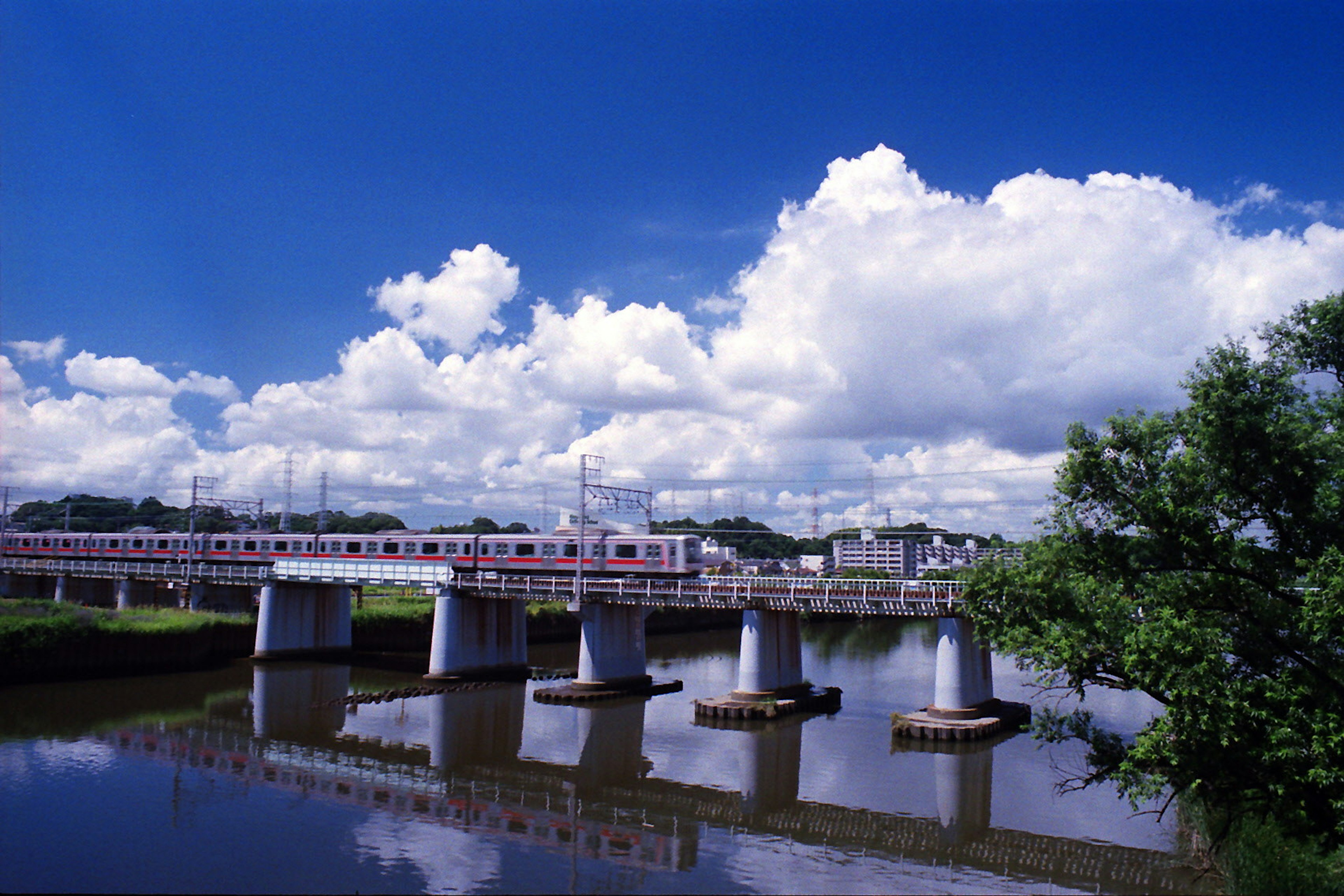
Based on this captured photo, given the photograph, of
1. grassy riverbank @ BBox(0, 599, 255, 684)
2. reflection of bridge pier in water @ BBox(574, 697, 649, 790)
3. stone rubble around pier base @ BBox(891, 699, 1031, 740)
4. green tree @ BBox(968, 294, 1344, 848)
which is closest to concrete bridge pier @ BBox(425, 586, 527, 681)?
reflection of bridge pier in water @ BBox(574, 697, 649, 790)

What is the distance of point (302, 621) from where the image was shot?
195 feet

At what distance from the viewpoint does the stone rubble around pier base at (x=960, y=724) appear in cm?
3512

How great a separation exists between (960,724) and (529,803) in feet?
59.2

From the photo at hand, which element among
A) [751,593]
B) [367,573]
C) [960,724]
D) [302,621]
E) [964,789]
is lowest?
[964,789]

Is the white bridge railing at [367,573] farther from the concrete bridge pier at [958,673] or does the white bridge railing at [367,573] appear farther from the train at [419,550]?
the concrete bridge pier at [958,673]

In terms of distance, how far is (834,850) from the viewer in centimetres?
2269

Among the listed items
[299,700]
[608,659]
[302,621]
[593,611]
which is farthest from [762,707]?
[302,621]

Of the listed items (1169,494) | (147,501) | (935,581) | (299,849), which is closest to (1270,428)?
(1169,494)

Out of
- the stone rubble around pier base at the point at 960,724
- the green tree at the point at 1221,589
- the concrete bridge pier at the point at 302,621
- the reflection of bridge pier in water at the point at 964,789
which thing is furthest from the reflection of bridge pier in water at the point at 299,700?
the green tree at the point at 1221,589

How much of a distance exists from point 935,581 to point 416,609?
154 ft

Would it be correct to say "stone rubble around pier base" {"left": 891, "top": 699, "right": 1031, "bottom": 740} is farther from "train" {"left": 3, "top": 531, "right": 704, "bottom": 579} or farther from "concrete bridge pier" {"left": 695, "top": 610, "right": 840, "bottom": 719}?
"train" {"left": 3, "top": 531, "right": 704, "bottom": 579}

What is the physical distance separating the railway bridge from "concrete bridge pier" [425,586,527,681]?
65 mm

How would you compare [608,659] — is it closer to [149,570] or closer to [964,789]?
[964,789]

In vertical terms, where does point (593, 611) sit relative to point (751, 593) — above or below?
below
